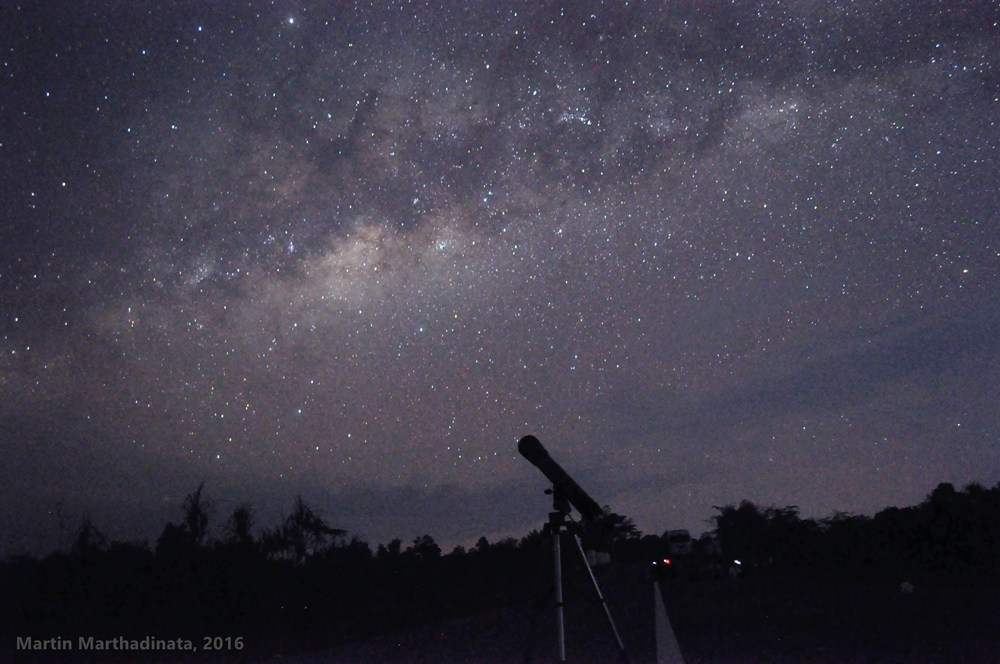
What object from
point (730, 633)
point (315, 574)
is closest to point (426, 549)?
point (315, 574)

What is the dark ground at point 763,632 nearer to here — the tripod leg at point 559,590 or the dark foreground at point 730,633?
the dark foreground at point 730,633

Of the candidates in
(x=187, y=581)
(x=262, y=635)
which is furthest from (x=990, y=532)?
(x=187, y=581)

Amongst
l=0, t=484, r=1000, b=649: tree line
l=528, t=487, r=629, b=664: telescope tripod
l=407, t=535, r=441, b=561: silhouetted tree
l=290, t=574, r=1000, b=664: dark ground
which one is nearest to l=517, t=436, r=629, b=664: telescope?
l=528, t=487, r=629, b=664: telescope tripod

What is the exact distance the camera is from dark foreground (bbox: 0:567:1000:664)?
8930 millimetres

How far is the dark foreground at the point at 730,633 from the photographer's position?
893 cm

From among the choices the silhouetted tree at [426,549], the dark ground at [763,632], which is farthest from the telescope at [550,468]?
the silhouetted tree at [426,549]

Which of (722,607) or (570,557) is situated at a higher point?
(570,557)

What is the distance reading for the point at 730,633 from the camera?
34.4 feet

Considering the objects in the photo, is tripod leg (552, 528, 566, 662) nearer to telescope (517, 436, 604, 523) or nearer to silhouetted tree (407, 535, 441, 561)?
telescope (517, 436, 604, 523)

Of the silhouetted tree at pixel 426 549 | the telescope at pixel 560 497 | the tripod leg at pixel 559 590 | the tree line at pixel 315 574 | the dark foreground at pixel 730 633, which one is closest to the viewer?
the tripod leg at pixel 559 590

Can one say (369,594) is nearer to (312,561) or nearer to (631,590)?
(312,561)

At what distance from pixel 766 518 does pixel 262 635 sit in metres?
35.5

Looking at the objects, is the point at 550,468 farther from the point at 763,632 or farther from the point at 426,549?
the point at 426,549

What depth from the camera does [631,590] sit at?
18562mm
